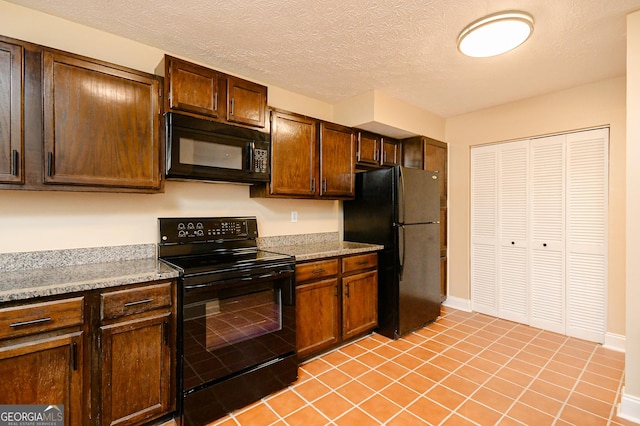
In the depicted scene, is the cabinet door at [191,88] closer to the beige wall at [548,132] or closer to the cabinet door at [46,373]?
the cabinet door at [46,373]

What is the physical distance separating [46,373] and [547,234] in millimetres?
4225

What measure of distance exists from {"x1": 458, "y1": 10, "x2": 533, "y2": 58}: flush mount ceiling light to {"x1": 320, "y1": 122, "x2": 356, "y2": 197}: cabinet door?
1.36 meters

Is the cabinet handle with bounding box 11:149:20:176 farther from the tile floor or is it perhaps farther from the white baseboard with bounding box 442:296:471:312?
the white baseboard with bounding box 442:296:471:312

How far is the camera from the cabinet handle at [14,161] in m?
1.60

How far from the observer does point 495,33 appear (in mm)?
1909

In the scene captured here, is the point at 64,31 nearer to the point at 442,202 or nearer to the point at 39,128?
the point at 39,128

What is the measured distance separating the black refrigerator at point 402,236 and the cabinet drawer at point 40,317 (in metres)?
2.46

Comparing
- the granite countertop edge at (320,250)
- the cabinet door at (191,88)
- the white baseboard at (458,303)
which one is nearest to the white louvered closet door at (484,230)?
the white baseboard at (458,303)

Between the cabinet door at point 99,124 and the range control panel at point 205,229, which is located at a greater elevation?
the cabinet door at point 99,124

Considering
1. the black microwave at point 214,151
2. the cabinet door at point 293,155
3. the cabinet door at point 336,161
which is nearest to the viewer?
the black microwave at point 214,151

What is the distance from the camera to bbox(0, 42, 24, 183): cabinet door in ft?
5.17

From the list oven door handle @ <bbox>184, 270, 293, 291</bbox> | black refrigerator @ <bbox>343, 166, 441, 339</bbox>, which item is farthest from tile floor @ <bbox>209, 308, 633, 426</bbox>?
oven door handle @ <bbox>184, 270, 293, 291</bbox>

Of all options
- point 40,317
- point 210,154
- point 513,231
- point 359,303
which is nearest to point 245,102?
point 210,154

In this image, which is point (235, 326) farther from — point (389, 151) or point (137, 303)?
point (389, 151)
